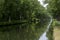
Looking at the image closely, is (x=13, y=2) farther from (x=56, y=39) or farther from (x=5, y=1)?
(x=56, y=39)

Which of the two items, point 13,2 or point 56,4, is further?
point 13,2

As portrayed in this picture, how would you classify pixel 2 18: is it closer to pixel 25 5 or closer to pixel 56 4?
pixel 25 5

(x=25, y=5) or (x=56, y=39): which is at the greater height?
(x=25, y=5)

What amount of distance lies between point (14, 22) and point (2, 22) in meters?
2.41

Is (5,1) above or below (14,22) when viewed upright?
above

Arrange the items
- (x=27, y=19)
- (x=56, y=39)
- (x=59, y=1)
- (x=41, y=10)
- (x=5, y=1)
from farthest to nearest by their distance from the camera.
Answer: (x=41, y=10) < (x=27, y=19) < (x=5, y=1) < (x=59, y=1) < (x=56, y=39)

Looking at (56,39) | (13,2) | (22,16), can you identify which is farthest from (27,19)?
(56,39)

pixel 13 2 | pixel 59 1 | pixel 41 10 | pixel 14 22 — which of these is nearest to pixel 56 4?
pixel 59 1

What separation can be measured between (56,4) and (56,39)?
964 cm

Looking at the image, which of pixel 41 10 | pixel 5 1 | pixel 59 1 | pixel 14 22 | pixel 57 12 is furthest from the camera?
pixel 41 10

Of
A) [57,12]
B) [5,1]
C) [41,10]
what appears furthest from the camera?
[41,10]

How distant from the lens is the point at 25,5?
26.0m

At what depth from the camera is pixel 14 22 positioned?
24.2 metres

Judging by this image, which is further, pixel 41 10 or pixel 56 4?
pixel 41 10
